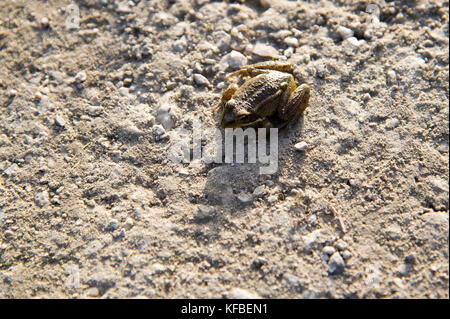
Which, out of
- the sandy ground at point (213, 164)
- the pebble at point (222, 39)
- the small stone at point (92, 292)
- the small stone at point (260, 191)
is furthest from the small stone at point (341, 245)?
the pebble at point (222, 39)

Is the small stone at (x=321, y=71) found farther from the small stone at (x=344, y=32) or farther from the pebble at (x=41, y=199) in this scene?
the pebble at (x=41, y=199)

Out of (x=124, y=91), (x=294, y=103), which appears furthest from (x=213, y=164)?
(x=124, y=91)

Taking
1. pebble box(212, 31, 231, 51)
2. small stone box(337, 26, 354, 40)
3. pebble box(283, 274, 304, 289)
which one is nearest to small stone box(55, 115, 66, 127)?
pebble box(212, 31, 231, 51)

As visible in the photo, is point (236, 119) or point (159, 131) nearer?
point (236, 119)

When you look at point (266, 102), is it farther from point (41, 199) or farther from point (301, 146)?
point (41, 199)

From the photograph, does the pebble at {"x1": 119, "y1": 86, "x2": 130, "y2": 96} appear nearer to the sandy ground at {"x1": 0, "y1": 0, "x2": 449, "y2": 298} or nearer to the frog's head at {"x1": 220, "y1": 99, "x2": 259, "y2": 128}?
the sandy ground at {"x1": 0, "y1": 0, "x2": 449, "y2": 298}

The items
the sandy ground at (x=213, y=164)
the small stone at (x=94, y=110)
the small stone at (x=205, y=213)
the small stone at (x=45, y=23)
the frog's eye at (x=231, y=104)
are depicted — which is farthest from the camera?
the small stone at (x=45, y=23)
